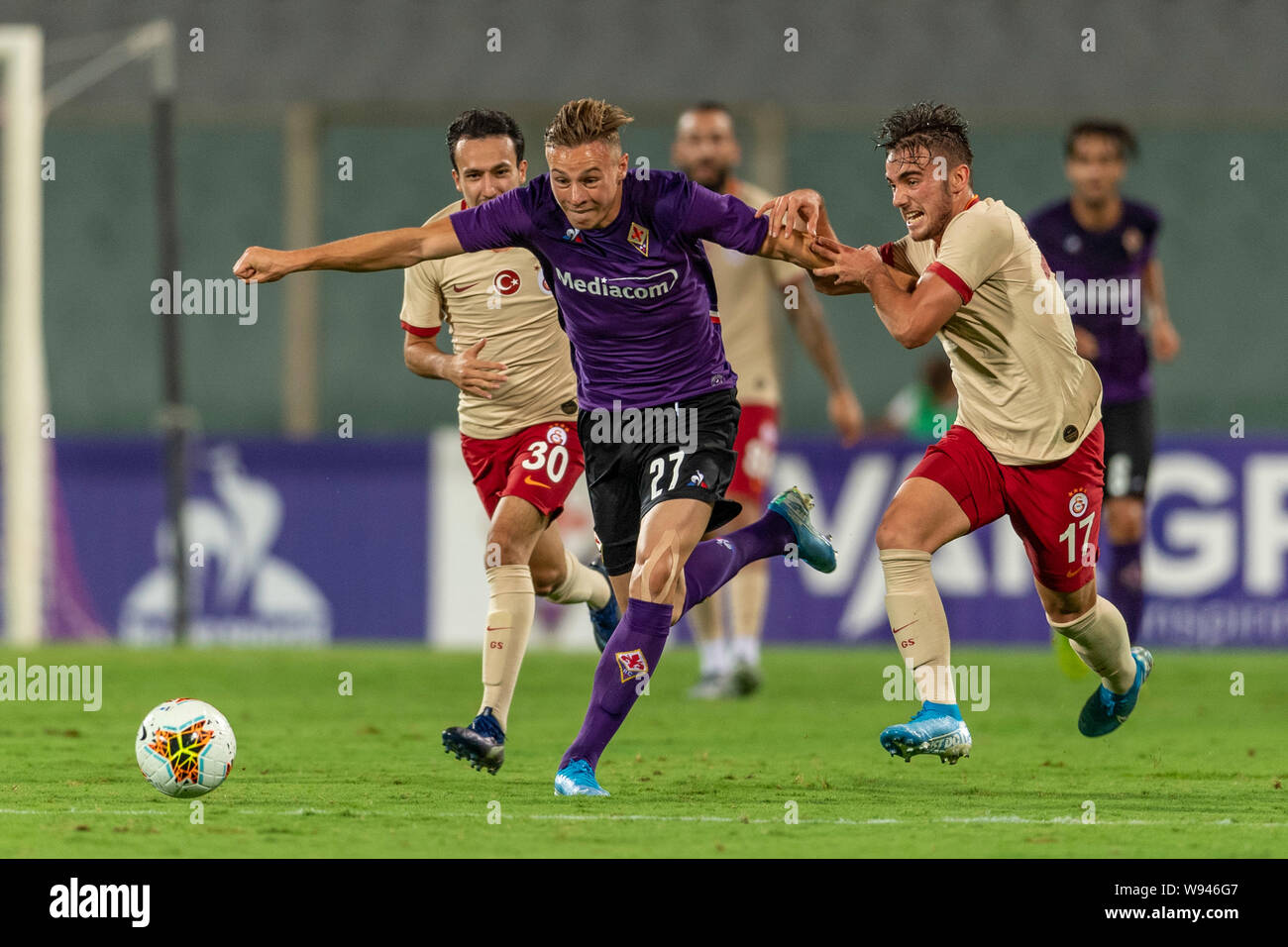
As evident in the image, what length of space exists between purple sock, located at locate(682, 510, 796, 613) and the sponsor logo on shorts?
1.20 meters

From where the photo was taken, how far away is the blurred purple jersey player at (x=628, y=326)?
20.1 ft

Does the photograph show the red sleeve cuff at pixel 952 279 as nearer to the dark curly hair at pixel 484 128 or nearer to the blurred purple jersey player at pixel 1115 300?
the dark curly hair at pixel 484 128

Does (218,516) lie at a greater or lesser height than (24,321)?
lesser

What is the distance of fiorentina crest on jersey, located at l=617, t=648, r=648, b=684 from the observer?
238 inches

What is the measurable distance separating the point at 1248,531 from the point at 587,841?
8063mm

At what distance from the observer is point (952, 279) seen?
6078 mm

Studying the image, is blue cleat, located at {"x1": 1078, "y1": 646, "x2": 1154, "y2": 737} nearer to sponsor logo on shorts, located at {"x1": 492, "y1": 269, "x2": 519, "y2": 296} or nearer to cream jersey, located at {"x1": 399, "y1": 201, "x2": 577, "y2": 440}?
cream jersey, located at {"x1": 399, "y1": 201, "x2": 577, "y2": 440}

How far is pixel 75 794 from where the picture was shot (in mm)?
6223

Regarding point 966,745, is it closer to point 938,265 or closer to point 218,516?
point 938,265

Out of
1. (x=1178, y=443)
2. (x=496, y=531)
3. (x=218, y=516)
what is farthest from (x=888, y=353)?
(x=496, y=531)

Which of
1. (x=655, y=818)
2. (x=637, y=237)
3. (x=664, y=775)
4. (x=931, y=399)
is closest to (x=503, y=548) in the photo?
(x=664, y=775)

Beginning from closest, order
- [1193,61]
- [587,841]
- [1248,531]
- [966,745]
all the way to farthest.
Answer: [587,841] < [966,745] < [1248,531] < [1193,61]

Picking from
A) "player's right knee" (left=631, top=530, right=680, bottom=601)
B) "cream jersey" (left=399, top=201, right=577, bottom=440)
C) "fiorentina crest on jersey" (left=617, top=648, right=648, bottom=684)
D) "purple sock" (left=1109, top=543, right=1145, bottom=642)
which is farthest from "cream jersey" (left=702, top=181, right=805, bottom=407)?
"fiorentina crest on jersey" (left=617, top=648, right=648, bottom=684)

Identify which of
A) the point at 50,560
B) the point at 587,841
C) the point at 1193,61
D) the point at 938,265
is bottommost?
the point at 587,841
